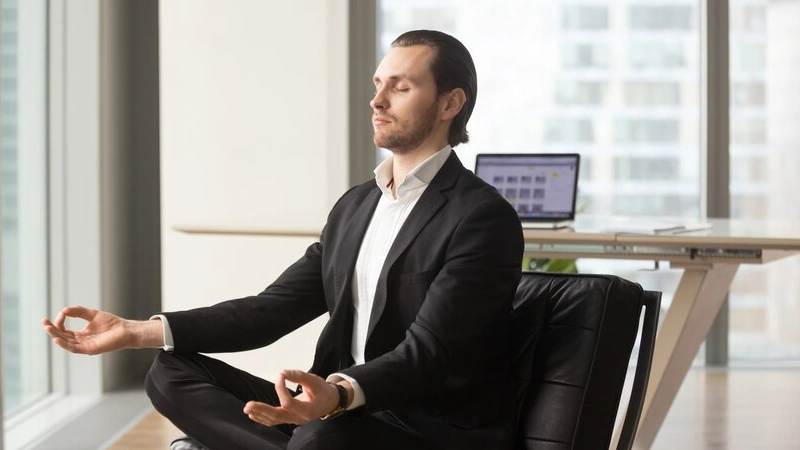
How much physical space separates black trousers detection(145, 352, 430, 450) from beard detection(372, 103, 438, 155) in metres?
0.46

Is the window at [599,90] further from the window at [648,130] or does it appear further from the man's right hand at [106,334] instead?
the man's right hand at [106,334]

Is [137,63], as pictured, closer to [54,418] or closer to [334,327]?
[54,418]

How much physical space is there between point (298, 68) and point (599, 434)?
340 cm

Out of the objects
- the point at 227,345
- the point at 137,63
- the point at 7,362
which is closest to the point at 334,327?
the point at 227,345

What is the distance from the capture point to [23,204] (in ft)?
14.1

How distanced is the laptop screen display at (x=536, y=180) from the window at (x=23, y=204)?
173cm

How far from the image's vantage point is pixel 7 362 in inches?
163

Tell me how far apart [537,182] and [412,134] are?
6.25 feet

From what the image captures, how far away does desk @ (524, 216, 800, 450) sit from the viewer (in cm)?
320

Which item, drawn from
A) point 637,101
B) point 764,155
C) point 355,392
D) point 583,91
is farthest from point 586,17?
point 355,392

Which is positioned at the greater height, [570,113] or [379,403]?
[570,113]

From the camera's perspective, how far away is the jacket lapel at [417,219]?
1.87 metres

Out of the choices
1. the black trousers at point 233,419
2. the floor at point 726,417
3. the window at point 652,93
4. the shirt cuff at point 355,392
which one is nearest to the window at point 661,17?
the window at point 652,93

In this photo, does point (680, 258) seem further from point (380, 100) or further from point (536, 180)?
point (380, 100)
